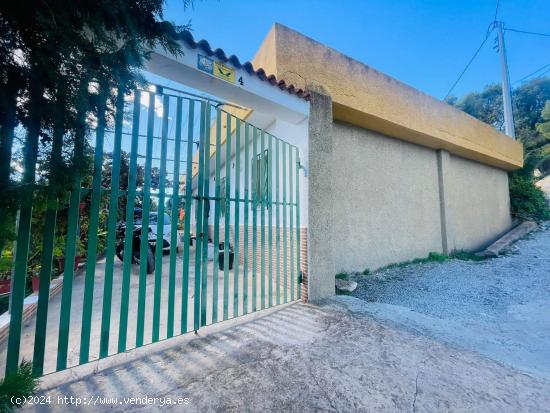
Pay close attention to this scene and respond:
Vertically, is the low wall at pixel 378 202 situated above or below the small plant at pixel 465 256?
above

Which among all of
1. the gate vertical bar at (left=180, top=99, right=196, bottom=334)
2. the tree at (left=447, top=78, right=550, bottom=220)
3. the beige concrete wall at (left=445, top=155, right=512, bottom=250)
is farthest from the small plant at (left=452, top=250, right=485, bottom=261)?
the tree at (left=447, top=78, right=550, bottom=220)

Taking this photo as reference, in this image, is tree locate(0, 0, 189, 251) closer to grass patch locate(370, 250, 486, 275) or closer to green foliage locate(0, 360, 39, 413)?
green foliage locate(0, 360, 39, 413)

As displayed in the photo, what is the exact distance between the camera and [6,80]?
3.94 feet

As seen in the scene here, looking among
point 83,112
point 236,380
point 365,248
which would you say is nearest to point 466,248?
point 365,248

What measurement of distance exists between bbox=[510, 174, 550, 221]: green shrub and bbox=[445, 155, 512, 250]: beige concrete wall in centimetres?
113

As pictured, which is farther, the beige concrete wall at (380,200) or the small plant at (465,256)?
the small plant at (465,256)

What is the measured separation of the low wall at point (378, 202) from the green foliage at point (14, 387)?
133 inches

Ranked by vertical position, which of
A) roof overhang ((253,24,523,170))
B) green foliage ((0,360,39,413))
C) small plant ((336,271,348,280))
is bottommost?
small plant ((336,271,348,280))

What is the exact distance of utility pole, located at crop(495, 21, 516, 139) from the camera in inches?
550

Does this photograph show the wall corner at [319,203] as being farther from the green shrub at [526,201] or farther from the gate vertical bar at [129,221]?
the green shrub at [526,201]

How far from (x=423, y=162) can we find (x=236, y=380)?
8192 millimetres

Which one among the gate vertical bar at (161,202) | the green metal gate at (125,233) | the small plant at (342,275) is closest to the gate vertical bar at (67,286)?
the green metal gate at (125,233)

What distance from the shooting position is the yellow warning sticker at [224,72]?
315cm

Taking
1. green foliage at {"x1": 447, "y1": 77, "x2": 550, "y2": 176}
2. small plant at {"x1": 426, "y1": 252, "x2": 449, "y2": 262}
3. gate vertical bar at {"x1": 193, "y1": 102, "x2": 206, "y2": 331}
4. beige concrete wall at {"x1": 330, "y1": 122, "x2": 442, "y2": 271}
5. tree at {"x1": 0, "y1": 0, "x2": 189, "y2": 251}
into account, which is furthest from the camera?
green foliage at {"x1": 447, "y1": 77, "x2": 550, "y2": 176}
